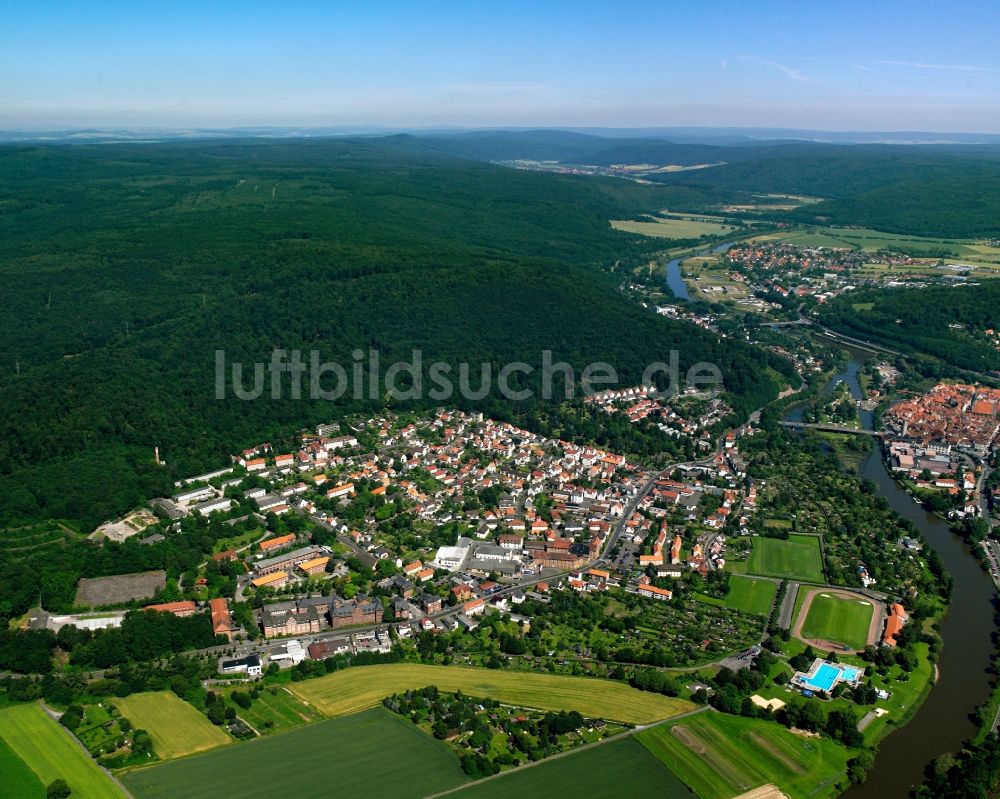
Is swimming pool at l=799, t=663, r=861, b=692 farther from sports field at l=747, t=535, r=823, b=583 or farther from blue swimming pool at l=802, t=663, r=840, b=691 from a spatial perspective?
sports field at l=747, t=535, r=823, b=583

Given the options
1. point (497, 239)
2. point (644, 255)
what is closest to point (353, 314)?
point (497, 239)

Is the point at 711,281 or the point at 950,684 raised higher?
the point at 711,281

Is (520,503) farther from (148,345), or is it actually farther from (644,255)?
(644,255)

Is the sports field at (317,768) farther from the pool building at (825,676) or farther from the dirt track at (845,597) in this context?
the dirt track at (845,597)

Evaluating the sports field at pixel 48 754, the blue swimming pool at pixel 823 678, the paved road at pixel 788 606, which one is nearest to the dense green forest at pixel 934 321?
the paved road at pixel 788 606

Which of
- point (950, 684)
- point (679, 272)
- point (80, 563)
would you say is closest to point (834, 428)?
point (950, 684)

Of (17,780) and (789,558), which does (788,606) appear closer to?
(789,558)
